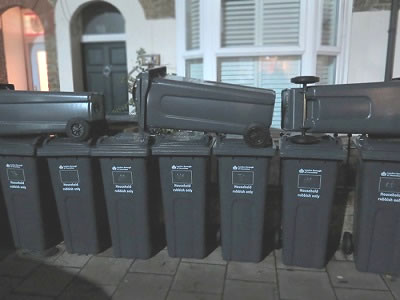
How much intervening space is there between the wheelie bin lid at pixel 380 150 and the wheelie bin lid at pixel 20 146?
2566 mm

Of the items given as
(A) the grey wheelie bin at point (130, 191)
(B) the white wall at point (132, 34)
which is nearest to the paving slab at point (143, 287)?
(A) the grey wheelie bin at point (130, 191)

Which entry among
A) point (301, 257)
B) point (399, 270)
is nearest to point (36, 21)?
point (301, 257)

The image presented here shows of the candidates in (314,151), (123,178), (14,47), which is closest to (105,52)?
(14,47)

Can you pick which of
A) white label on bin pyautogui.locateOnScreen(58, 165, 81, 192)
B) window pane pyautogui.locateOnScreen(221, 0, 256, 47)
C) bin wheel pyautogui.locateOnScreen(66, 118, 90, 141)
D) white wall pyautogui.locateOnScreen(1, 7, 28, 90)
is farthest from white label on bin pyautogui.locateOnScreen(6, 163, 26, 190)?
white wall pyautogui.locateOnScreen(1, 7, 28, 90)

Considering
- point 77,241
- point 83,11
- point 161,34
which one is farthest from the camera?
point 83,11

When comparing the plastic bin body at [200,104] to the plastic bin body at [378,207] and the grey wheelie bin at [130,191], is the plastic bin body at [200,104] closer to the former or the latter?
the grey wheelie bin at [130,191]

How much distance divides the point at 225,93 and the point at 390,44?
3709 mm

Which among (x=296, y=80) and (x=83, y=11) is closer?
(x=296, y=80)

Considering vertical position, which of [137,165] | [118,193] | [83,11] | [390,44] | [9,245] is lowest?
[9,245]

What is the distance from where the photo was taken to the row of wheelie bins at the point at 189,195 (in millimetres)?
→ 2637

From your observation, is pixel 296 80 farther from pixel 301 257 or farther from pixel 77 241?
pixel 77 241

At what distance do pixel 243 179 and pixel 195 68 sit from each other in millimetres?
3131

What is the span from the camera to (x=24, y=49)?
26.4 feet

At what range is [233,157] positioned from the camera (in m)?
2.71
